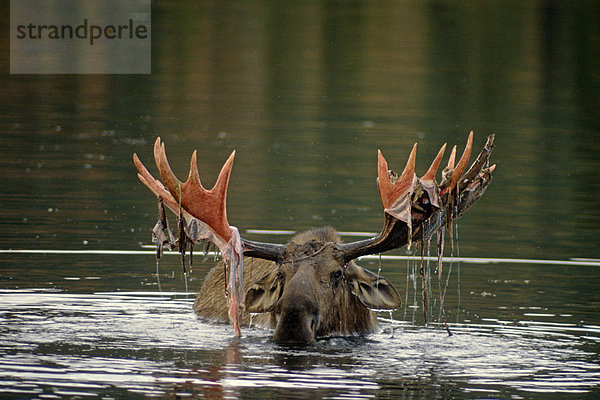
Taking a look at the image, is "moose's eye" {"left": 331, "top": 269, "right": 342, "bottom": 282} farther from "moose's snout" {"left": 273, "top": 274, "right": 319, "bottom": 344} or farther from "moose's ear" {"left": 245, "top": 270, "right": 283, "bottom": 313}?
"moose's snout" {"left": 273, "top": 274, "right": 319, "bottom": 344}

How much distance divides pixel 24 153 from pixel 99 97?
42.9 feet

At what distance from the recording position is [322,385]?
1202cm

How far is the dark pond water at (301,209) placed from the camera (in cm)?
1266

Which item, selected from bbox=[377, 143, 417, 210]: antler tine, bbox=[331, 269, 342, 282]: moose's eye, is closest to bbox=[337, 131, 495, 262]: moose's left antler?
bbox=[377, 143, 417, 210]: antler tine

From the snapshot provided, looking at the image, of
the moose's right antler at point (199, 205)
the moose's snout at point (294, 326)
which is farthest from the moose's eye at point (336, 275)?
the moose's right antler at point (199, 205)

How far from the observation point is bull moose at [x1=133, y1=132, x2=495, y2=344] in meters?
13.4

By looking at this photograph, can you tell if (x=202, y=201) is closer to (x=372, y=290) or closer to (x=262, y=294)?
(x=262, y=294)

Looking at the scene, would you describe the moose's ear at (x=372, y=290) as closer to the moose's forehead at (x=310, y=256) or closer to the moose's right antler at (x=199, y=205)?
the moose's forehead at (x=310, y=256)

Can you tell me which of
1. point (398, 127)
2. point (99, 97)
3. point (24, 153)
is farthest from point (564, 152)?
point (99, 97)

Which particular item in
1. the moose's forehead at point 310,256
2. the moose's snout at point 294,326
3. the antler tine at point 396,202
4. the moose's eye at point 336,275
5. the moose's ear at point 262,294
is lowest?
the moose's snout at point 294,326

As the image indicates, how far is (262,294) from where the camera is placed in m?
14.7

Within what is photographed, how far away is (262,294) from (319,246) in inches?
27.9

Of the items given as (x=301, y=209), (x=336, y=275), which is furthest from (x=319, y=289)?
(x=301, y=209)

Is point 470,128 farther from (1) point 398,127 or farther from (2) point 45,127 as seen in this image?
(2) point 45,127
